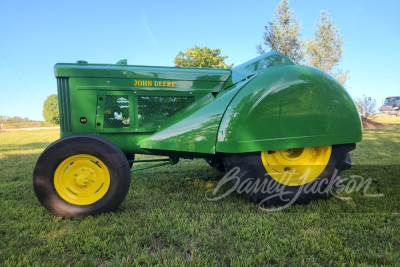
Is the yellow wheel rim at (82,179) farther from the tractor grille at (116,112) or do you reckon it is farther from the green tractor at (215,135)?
the tractor grille at (116,112)

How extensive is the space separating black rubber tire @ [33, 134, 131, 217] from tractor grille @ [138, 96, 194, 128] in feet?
2.78

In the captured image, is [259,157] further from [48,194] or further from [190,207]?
[48,194]

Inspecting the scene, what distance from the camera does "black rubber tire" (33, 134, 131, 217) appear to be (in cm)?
232

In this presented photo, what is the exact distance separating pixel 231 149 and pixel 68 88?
2.12 meters

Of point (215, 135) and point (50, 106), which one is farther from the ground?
point (50, 106)

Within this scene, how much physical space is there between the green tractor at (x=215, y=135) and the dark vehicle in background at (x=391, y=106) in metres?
32.9

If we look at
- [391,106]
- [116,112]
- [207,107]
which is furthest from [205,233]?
[391,106]

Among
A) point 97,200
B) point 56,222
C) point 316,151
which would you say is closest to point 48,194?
point 56,222

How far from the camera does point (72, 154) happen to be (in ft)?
7.84

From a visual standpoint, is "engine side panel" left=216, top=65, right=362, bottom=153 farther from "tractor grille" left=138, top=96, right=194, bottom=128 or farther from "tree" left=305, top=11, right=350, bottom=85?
"tree" left=305, top=11, right=350, bottom=85

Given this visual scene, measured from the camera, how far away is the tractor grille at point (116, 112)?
123 inches

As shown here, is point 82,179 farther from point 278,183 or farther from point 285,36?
point 285,36

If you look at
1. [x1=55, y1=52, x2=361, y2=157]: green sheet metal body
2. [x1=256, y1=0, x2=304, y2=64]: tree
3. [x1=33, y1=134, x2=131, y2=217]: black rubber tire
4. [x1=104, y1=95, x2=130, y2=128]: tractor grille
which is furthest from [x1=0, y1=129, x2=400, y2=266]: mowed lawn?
[x1=256, y1=0, x2=304, y2=64]: tree

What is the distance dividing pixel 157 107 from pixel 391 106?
36.2 m
